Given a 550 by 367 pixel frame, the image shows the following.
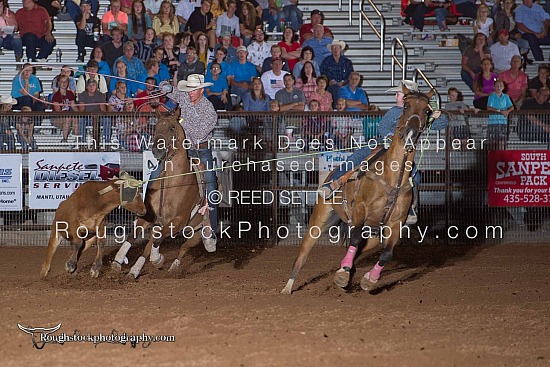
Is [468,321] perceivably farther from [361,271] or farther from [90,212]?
[90,212]

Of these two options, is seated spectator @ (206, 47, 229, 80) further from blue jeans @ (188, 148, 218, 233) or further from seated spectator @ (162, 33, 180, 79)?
blue jeans @ (188, 148, 218, 233)

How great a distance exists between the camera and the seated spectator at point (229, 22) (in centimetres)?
1752

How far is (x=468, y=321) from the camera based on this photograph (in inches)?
320

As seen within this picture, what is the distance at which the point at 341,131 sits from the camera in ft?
49.2

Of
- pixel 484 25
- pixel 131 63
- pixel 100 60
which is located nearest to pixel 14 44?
pixel 100 60

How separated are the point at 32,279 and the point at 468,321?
5752mm

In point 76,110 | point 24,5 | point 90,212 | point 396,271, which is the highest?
point 24,5

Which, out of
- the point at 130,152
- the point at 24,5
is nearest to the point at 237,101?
the point at 130,152

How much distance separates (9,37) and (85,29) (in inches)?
59.1

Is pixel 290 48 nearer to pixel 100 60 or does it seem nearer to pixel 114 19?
pixel 114 19

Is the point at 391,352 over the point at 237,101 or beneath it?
beneath

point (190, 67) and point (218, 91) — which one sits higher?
point (190, 67)

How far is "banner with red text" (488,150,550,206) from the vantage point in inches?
592

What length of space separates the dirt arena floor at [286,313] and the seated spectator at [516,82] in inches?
181
